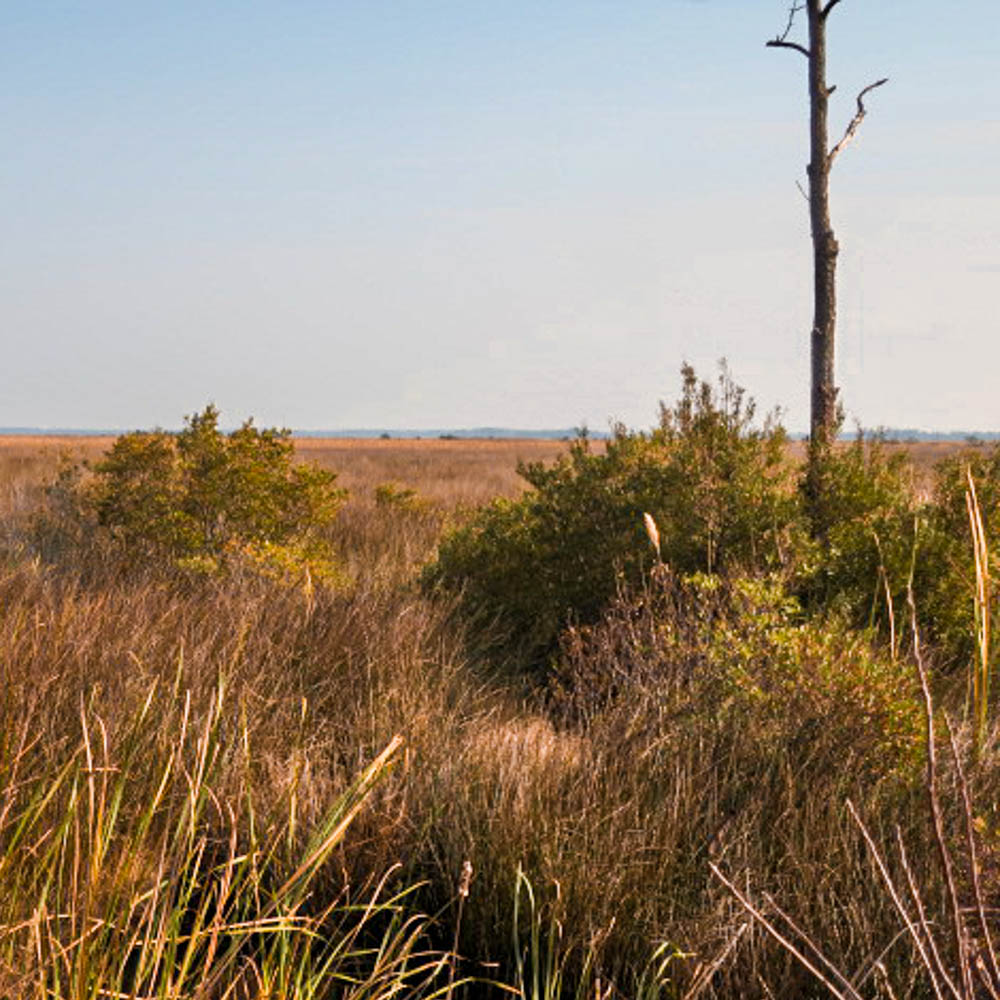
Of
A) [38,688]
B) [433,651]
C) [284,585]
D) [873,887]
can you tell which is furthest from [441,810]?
[284,585]

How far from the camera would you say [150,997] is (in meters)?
2.98

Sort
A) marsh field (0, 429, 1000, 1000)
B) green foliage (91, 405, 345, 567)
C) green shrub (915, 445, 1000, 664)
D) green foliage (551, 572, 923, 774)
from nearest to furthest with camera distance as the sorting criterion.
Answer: marsh field (0, 429, 1000, 1000) < green foliage (551, 572, 923, 774) < green shrub (915, 445, 1000, 664) < green foliage (91, 405, 345, 567)

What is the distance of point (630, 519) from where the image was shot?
8.88 m

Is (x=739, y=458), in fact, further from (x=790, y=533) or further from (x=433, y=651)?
(x=433, y=651)

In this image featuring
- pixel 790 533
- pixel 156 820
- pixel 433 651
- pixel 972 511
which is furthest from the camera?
pixel 790 533

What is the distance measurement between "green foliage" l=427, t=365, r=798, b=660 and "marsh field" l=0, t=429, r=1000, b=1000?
6 centimetres

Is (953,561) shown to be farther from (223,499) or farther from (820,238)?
(223,499)

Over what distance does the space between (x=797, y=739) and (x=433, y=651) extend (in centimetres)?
268

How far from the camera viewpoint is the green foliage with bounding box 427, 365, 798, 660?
8672mm

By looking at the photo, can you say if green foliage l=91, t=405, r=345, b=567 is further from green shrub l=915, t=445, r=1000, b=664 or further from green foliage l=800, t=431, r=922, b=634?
green shrub l=915, t=445, r=1000, b=664

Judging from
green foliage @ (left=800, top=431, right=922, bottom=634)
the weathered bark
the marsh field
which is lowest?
the marsh field

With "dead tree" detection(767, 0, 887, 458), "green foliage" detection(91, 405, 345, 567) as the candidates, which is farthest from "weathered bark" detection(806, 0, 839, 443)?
"green foliage" detection(91, 405, 345, 567)

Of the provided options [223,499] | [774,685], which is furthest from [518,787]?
[223,499]

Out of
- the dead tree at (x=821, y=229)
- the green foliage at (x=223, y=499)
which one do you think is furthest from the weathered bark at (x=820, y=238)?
the green foliage at (x=223, y=499)
